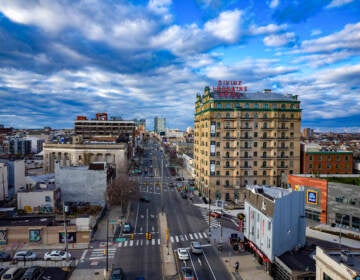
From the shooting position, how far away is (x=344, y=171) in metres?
86.6

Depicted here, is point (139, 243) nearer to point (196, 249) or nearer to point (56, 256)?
point (196, 249)

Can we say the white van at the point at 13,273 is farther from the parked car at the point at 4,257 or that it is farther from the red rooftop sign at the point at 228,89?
the red rooftop sign at the point at 228,89

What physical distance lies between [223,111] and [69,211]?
47682mm

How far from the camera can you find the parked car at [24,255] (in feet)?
130

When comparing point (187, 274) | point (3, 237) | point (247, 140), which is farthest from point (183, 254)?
point (247, 140)

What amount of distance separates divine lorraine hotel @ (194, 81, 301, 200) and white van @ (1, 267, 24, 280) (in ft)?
178

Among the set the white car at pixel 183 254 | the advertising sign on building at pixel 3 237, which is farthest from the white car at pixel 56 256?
the white car at pixel 183 254

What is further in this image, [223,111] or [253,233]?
[223,111]

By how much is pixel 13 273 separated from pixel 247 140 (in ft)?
209

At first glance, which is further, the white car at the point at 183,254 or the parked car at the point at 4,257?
the white car at the point at 183,254

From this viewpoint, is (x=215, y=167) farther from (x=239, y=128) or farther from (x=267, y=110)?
(x=267, y=110)

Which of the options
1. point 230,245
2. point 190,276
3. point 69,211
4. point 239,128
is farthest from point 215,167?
point 190,276

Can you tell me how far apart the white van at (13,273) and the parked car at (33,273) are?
0.88 meters

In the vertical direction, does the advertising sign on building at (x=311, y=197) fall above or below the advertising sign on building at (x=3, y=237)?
above
